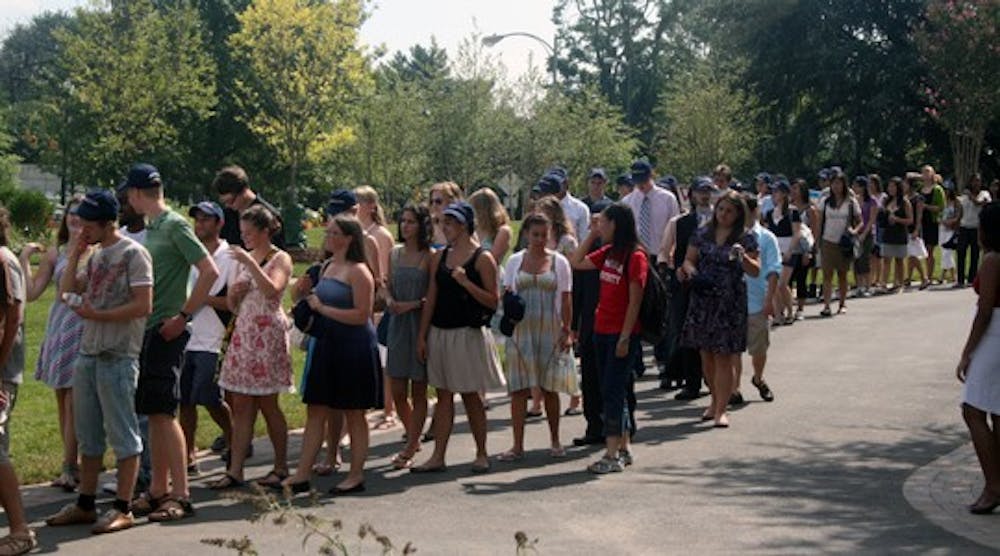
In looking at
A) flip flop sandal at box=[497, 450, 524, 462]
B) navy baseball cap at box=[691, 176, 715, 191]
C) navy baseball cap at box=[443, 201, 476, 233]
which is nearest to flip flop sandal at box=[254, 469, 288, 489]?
flip flop sandal at box=[497, 450, 524, 462]

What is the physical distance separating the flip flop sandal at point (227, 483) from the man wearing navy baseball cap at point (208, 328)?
1.41 feet

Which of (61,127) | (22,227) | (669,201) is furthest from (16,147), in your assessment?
(669,201)

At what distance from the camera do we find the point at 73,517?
8547 mm

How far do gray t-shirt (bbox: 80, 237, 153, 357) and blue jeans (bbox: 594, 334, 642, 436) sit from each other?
3.35 meters

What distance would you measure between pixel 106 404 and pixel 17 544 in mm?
960

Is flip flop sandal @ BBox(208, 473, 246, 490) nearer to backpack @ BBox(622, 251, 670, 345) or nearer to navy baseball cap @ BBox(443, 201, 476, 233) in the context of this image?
navy baseball cap @ BBox(443, 201, 476, 233)

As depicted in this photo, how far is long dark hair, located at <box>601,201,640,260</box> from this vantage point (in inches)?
408

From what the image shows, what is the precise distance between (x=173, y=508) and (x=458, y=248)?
2.78 meters

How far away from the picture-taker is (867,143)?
4919 cm

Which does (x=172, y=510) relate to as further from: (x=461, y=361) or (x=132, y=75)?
(x=132, y=75)

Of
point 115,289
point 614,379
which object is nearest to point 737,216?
point 614,379

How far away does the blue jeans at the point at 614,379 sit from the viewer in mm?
10242

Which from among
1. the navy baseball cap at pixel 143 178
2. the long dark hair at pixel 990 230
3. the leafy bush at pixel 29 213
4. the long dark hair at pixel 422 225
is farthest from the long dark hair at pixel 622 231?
the leafy bush at pixel 29 213

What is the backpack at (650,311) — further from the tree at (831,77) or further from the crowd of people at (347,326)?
the tree at (831,77)
